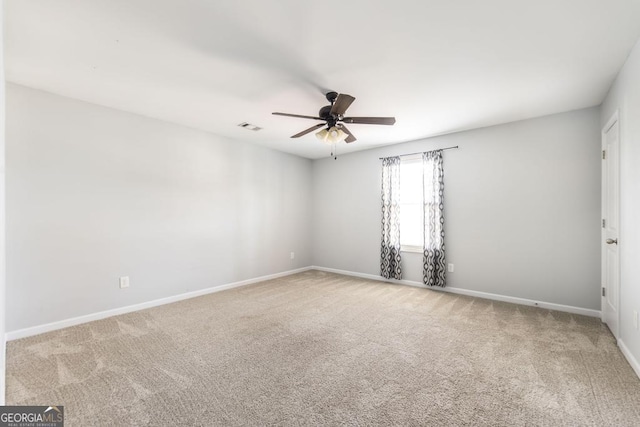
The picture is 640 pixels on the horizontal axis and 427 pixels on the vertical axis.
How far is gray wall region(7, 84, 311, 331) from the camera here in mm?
2873

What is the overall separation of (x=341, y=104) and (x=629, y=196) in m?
2.59

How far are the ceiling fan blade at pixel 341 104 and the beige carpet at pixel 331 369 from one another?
89.9 inches

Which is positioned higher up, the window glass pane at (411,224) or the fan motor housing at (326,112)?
the fan motor housing at (326,112)

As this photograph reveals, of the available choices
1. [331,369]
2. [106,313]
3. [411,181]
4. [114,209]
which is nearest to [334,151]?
[411,181]

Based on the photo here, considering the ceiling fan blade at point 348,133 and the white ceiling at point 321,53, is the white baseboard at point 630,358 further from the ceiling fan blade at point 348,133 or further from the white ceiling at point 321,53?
the ceiling fan blade at point 348,133

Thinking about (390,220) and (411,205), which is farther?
(390,220)

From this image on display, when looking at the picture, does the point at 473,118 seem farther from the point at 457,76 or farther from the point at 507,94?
the point at 457,76

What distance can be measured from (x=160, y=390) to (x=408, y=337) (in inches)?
86.2

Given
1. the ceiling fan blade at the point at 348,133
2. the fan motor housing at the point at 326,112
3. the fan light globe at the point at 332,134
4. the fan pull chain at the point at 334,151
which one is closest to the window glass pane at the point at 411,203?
the fan pull chain at the point at 334,151

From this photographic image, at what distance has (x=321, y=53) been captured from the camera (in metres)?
2.35

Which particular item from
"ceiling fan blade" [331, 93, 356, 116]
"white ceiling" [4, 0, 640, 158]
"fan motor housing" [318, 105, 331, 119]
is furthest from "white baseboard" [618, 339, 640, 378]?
"fan motor housing" [318, 105, 331, 119]

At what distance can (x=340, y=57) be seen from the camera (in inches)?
94.7

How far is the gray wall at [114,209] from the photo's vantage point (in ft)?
9.43

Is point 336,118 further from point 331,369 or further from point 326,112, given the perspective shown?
point 331,369
